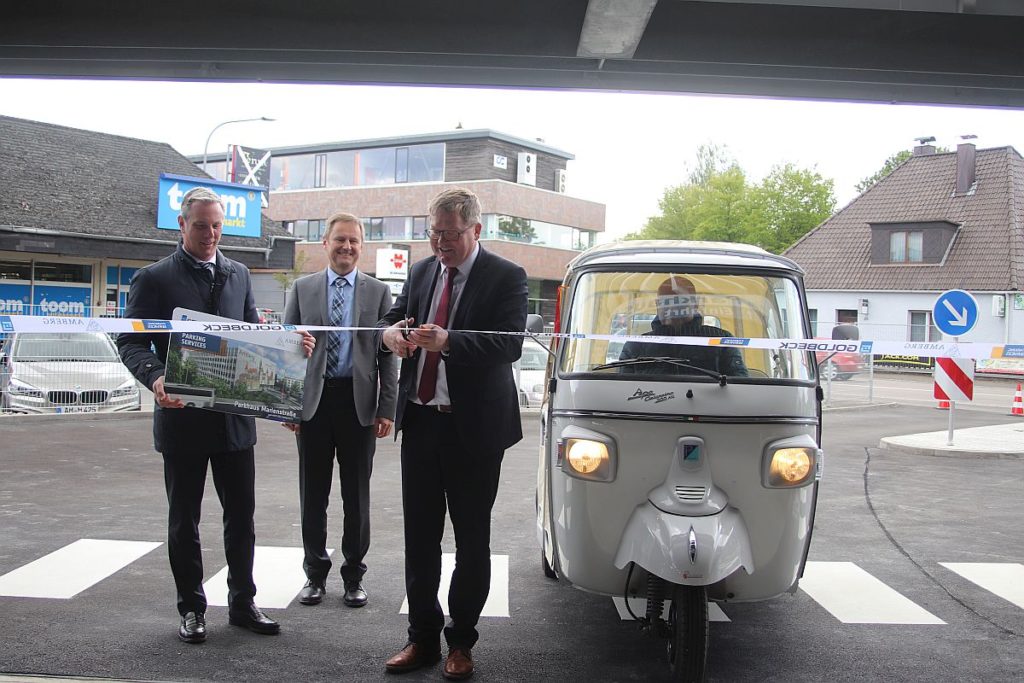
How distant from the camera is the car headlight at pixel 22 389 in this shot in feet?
52.7

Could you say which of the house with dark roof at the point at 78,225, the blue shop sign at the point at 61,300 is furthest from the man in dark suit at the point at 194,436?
the blue shop sign at the point at 61,300

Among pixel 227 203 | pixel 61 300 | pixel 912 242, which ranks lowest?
pixel 61 300

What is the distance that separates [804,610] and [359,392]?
3.12 metres

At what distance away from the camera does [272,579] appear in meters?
6.53

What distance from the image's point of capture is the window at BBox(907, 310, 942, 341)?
138 feet

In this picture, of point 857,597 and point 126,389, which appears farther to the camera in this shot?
point 126,389

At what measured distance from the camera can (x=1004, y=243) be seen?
41.2 meters

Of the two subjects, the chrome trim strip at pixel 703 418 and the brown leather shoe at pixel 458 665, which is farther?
the chrome trim strip at pixel 703 418

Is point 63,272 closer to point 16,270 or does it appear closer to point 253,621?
point 16,270

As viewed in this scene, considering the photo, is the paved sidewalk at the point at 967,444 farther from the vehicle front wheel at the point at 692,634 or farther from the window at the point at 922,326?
the window at the point at 922,326

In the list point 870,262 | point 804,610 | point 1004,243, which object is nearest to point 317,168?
point 870,262

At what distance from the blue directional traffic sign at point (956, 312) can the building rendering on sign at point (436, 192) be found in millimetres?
39683

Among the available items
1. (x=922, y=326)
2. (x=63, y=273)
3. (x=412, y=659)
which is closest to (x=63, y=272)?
(x=63, y=273)

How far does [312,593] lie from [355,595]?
0.26 meters
